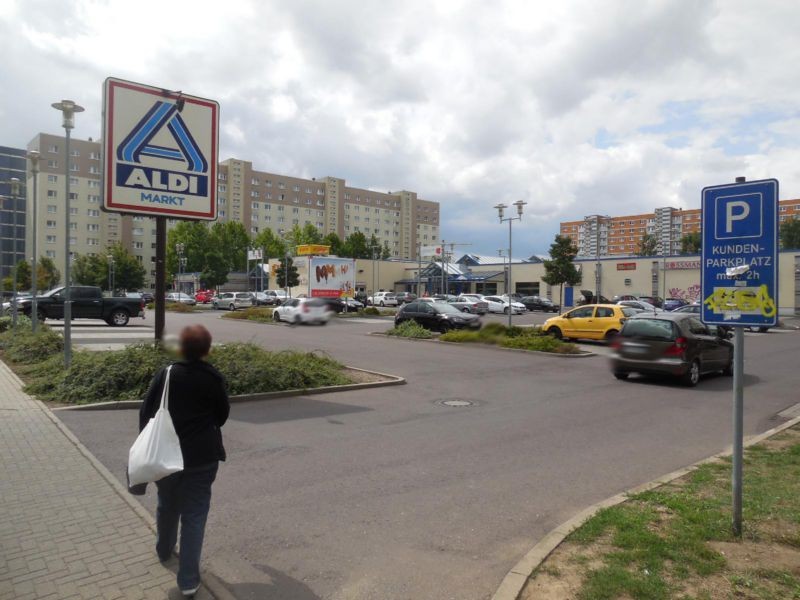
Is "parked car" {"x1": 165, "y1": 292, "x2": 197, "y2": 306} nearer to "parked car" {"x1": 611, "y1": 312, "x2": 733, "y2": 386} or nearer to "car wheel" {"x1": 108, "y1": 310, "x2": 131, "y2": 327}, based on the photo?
"car wheel" {"x1": 108, "y1": 310, "x2": 131, "y2": 327}

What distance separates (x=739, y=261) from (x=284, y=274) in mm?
4846

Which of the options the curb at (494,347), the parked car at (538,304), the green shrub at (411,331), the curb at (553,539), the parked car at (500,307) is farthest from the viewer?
the parked car at (538,304)

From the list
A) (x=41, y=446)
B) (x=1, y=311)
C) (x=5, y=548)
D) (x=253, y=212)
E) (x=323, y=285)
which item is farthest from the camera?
(x=253, y=212)

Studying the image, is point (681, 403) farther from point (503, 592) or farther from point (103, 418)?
point (103, 418)

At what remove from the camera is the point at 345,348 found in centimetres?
2016

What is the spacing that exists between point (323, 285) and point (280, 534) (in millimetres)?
2462

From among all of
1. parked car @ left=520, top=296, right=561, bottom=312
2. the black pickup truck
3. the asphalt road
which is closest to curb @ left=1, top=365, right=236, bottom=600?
the asphalt road

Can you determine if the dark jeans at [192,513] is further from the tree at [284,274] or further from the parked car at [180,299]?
the parked car at [180,299]

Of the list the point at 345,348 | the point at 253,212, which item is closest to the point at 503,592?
the point at 345,348

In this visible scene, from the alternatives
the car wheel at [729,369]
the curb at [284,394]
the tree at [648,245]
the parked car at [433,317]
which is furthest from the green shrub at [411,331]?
the tree at [648,245]

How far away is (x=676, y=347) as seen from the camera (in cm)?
1279

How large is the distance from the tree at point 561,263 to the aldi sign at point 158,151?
1623 inches

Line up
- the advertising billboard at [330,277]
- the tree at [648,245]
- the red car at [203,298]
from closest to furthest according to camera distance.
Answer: the advertising billboard at [330,277]
the red car at [203,298]
the tree at [648,245]

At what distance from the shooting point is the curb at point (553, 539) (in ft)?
12.2
